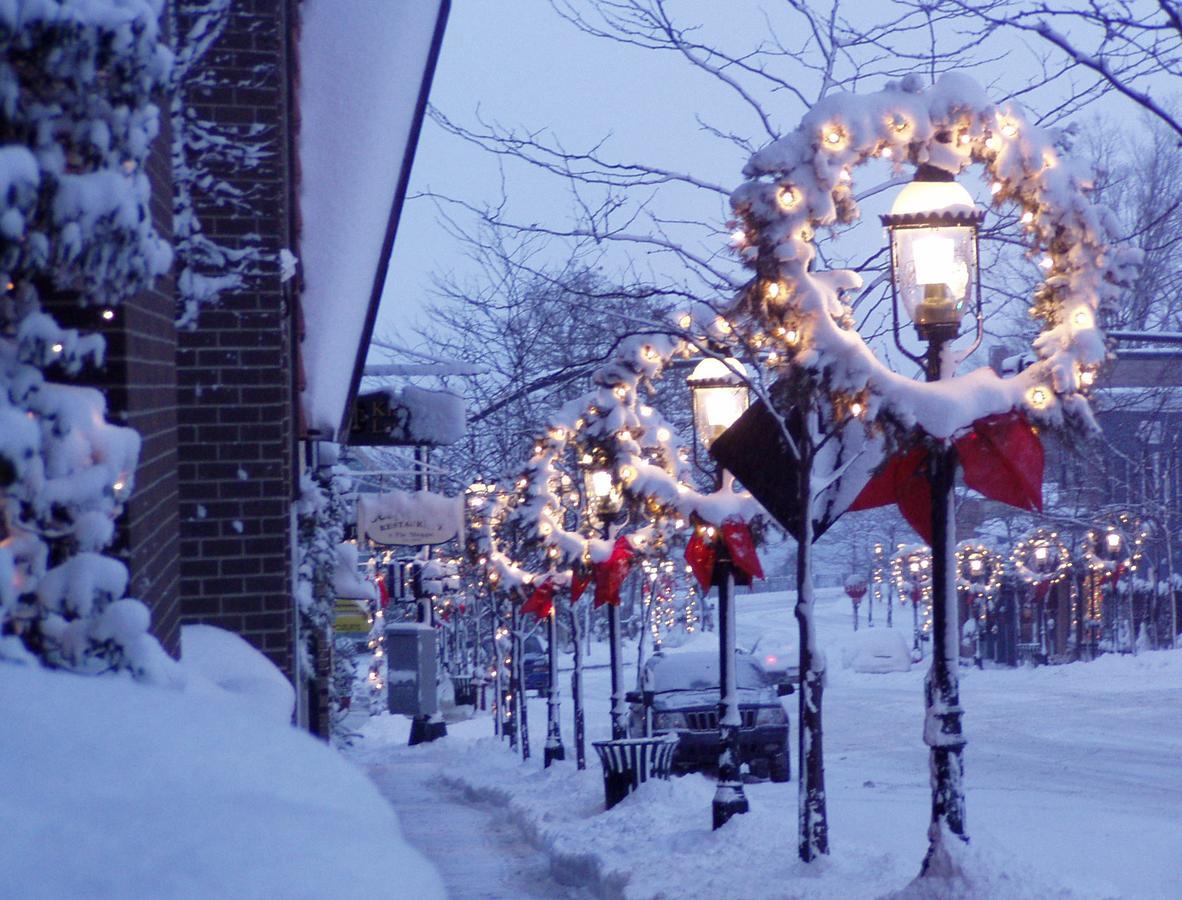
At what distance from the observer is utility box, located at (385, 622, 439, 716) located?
109 feet

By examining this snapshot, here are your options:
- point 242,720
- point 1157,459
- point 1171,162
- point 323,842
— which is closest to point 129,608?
point 242,720

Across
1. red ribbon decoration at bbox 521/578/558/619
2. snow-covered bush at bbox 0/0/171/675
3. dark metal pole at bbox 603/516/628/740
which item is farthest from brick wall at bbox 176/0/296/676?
red ribbon decoration at bbox 521/578/558/619

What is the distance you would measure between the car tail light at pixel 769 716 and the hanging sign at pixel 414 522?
4830 millimetres

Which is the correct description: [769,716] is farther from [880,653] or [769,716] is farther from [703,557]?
[880,653]

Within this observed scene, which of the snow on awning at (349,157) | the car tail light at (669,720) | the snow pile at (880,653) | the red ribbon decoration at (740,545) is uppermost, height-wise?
the snow on awning at (349,157)

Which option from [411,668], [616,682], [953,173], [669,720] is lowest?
[411,668]

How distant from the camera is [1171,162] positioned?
24750 mm

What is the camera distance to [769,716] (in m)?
19.1

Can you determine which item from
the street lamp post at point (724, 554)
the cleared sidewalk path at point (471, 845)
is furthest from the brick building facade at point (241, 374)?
the street lamp post at point (724, 554)

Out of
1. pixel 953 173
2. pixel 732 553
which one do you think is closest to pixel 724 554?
pixel 732 553

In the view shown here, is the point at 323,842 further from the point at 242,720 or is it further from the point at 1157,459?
the point at 1157,459

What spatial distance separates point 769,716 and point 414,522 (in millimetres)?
5376

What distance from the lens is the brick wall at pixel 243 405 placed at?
6828 millimetres

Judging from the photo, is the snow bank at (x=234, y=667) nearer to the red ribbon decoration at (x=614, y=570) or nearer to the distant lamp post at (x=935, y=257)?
the distant lamp post at (x=935, y=257)
